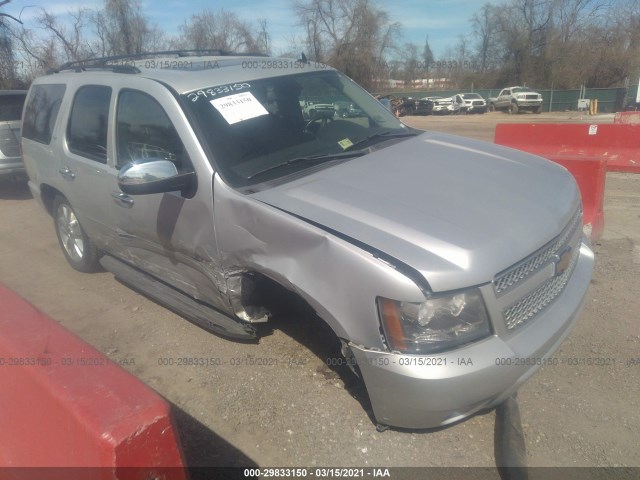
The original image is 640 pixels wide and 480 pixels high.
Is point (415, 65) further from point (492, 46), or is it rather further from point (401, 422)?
point (401, 422)

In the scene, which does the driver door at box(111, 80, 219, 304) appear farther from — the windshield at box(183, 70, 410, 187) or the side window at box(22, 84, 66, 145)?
the side window at box(22, 84, 66, 145)

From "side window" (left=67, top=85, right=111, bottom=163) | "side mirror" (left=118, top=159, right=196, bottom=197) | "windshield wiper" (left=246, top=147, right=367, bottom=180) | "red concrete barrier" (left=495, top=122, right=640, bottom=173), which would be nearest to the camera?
"side mirror" (left=118, top=159, right=196, bottom=197)

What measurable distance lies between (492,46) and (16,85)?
52.9m

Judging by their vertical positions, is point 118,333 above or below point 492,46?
below

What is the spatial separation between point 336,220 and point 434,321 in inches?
25.5

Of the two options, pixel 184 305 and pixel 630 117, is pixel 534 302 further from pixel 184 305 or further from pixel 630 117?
pixel 630 117

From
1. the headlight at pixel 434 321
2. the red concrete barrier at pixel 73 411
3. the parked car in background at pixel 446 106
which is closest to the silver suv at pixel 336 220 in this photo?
the headlight at pixel 434 321

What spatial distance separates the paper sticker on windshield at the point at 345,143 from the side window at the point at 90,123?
1.84 m

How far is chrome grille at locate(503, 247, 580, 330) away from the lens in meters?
2.30

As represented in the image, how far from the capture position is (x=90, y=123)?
13.6ft

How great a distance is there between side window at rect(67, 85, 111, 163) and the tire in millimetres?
724

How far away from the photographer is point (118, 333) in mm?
3977

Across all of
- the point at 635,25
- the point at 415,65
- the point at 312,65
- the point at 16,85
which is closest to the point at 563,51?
the point at 635,25

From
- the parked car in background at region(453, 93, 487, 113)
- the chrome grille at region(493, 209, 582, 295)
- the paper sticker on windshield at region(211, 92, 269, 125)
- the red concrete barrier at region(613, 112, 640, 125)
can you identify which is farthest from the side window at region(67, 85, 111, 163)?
the parked car in background at region(453, 93, 487, 113)
